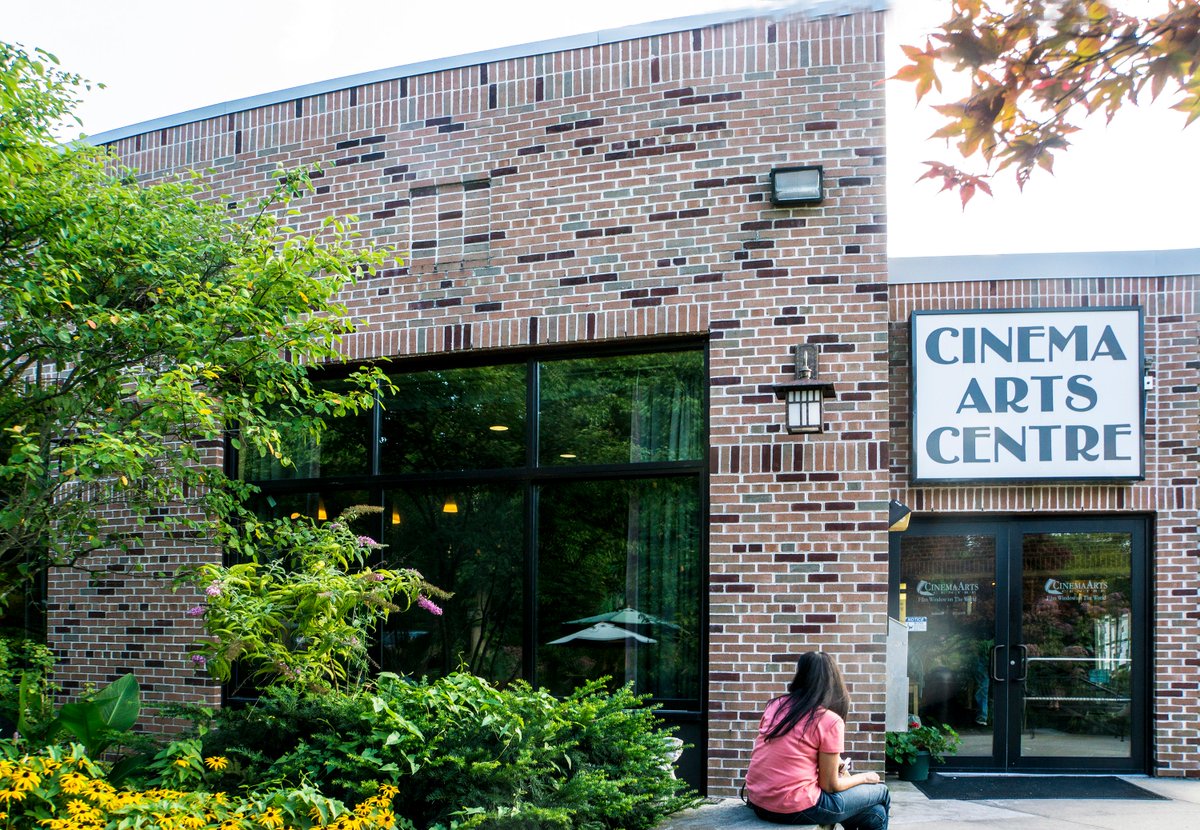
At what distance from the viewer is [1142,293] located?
8.99 metres

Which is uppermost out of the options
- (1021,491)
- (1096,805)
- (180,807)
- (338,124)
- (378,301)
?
(338,124)

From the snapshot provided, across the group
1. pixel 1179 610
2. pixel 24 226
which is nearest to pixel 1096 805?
pixel 1179 610

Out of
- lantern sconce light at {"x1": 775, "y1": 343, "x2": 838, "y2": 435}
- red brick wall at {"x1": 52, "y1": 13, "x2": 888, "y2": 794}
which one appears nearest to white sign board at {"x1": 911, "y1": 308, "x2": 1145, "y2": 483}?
red brick wall at {"x1": 52, "y1": 13, "x2": 888, "y2": 794}

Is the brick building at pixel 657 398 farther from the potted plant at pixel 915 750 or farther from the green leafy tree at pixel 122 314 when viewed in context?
the green leafy tree at pixel 122 314

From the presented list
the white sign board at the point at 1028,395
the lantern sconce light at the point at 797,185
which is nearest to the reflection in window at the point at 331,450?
the lantern sconce light at the point at 797,185

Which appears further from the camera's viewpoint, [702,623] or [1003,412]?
[1003,412]

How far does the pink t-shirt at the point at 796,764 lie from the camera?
5109 millimetres

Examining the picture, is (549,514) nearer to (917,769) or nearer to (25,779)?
(917,769)

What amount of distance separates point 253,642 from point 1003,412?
6.00 metres

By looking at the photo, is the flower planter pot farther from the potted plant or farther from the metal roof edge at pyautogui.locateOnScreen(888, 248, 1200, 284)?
the metal roof edge at pyautogui.locateOnScreen(888, 248, 1200, 284)

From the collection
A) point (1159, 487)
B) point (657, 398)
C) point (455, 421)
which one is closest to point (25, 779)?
point (455, 421)

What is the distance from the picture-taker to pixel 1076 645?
9.09m

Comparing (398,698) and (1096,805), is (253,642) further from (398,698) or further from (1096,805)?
(1096,805)

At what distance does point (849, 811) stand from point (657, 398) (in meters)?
3.54
